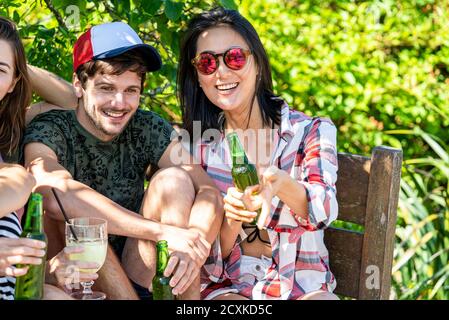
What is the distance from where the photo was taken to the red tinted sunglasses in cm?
332

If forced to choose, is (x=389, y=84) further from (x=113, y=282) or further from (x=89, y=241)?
(x=89, y=241)

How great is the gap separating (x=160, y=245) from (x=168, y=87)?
1601 mm

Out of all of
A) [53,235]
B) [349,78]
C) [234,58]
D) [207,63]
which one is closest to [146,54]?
[207,63]

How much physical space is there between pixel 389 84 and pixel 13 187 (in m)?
3.43

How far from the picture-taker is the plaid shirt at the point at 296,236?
314 centimetres

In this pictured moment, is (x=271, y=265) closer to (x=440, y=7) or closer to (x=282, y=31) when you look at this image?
(x=282, y=31)

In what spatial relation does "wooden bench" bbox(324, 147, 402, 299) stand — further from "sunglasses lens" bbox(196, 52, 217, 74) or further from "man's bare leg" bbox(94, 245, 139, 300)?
"man's bare leg" bbox(94, 245, 139, 300)

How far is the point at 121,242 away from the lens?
3.44 metres

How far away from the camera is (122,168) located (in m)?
3.49

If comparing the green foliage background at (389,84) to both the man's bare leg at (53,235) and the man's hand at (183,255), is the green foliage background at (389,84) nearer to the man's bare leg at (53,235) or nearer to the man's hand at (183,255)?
the man's bare leg at (53,235)

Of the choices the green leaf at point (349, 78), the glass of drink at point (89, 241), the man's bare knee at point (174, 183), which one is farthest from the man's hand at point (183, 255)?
the green leaf at point (349, 78)

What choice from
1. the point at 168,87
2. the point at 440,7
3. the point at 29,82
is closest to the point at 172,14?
the point at 29,82

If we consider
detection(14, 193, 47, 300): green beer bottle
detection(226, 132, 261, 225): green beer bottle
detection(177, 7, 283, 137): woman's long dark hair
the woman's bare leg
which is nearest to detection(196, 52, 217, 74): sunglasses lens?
detection(177, 7, 283, 137): woman's long dark hair

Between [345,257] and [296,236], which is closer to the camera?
[296,236]
